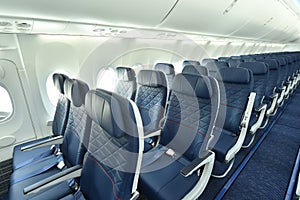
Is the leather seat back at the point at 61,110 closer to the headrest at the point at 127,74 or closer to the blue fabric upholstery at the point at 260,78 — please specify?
the headrest at the point at 127,74

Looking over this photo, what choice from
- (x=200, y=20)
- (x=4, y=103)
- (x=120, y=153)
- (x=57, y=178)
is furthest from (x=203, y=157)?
(x=4, y=103)

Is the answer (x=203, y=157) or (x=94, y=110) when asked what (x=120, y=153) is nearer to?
(x=94, y=110)

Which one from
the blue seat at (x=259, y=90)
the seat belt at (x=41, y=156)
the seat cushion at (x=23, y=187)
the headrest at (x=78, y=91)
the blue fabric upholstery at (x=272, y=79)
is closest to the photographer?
the seat cushion at (x=23, y=187)

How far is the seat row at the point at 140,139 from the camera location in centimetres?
110

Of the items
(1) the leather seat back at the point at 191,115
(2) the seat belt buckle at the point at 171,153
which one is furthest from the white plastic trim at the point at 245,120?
(2) the seat belt buckle at the point at 171,153

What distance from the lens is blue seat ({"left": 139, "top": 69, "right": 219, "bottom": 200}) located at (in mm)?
1488

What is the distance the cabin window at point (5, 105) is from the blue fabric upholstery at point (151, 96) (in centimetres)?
189

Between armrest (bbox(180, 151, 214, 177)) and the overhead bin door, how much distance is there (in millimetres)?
2601

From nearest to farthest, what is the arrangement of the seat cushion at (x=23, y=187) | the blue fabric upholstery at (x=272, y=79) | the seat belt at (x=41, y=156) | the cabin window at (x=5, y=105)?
the seat cushion at (x=23, y=187) < the seat belt at (x=41, y=156) < the cabin window at (x=5, y=105) < the blue fabric upholstery at (x=272, y=79)

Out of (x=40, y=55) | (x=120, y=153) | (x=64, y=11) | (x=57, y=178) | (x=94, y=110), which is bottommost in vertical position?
(x=57, y=178)

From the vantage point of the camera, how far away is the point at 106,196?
3.75 feet

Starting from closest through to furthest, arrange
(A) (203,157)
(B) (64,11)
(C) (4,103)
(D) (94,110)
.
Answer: (D) (94,110) < (A) (203,157) < (B) (64,11) < (C) (4,103)

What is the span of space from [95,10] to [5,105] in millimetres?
2011

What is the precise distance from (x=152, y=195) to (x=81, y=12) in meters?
2.07
